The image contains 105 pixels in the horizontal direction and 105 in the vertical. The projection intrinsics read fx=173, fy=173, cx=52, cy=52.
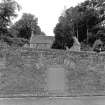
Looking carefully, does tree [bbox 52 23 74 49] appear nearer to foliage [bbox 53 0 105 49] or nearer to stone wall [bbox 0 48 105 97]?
foliage [bbox 53 0 105 49]

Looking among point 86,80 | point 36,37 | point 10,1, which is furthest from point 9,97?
point 36,37

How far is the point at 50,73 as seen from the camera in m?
8.41

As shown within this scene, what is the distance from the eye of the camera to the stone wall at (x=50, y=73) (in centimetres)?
795

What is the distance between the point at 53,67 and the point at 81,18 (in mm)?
32619

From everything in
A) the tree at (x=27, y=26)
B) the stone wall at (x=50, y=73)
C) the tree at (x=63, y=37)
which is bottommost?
the stone wall at (x=50, y=73)

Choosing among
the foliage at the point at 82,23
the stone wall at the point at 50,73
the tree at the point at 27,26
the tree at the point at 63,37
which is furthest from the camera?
the tree at the point at 27,26

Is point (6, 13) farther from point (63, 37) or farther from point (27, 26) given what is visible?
point (27, 26)

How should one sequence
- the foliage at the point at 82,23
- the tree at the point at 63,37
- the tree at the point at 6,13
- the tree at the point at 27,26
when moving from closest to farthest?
the tree at the point at 6,13 < the tree at the point at 63,37 < the foliage at the point at 82,23 < the tree at the point at 27,26

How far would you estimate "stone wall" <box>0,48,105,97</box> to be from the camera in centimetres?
795

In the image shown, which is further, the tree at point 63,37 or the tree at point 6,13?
the tree at point 63,37

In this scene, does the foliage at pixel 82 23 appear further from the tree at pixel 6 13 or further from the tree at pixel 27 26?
the tree at pixel 27 26

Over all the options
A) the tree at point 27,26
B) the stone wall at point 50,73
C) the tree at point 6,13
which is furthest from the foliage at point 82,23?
the stone wall at point 50,73

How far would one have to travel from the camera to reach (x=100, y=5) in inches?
1470

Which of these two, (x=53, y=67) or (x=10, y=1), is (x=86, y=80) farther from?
(x=10, y=1)
